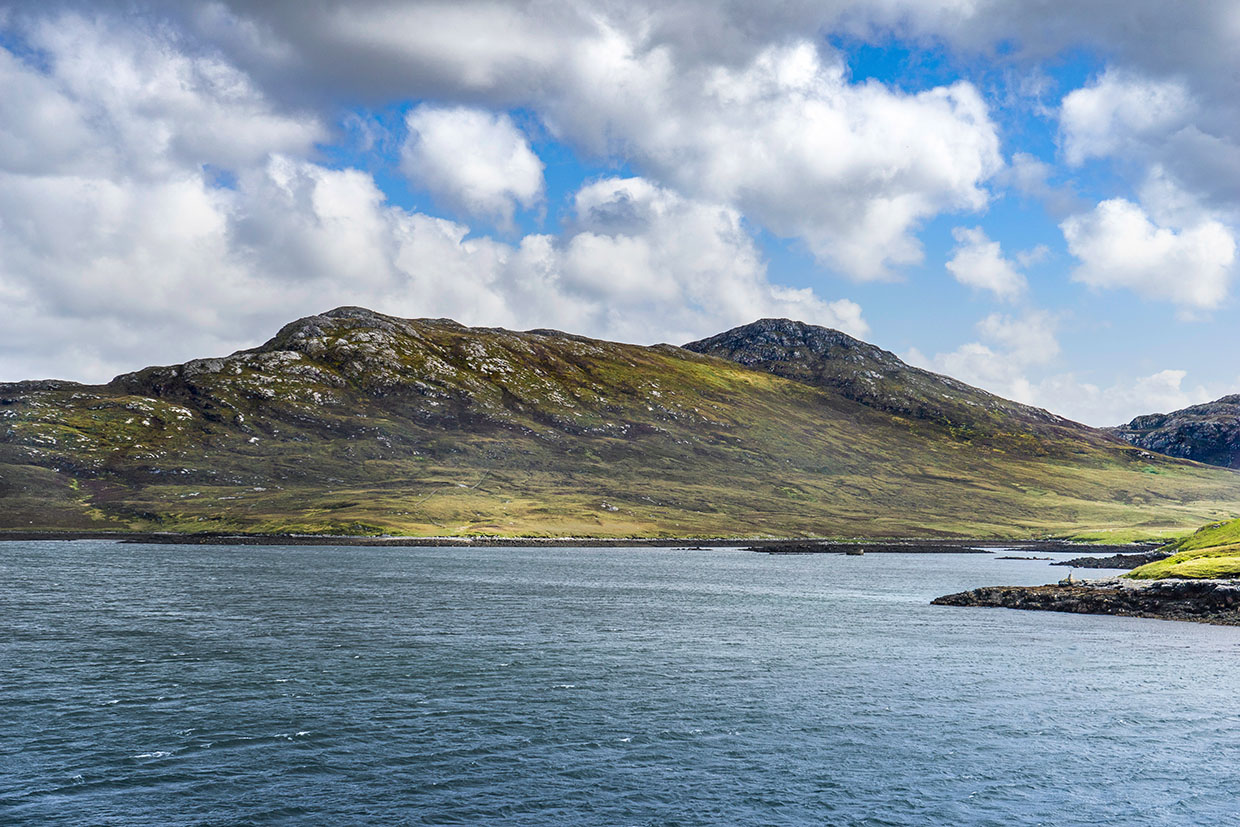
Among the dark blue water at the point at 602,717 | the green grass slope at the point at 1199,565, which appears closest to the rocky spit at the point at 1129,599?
the green grass slope at the point at 1199,565

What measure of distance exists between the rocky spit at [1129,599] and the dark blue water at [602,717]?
5.64 meters

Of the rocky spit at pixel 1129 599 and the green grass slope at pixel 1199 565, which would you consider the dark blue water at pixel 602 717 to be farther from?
the green grass slope at pixel 1199 565

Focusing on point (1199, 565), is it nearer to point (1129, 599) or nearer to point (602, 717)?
point (1129, 599)

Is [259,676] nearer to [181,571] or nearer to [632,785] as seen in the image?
[632,785]

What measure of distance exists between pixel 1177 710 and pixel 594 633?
5249cm

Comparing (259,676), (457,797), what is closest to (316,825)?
(457,797)

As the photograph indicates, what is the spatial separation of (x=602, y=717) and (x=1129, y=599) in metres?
89.8

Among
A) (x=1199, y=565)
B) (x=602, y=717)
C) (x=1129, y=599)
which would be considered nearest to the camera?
(x=602, y=717)

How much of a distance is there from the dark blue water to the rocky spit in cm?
564

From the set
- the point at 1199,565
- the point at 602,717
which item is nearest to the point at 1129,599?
the point at 1199,565

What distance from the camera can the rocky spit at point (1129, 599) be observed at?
10506 cm

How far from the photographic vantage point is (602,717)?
5456cm

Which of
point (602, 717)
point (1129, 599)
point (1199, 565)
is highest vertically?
point (1199, 565)

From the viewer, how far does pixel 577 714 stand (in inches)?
2170
